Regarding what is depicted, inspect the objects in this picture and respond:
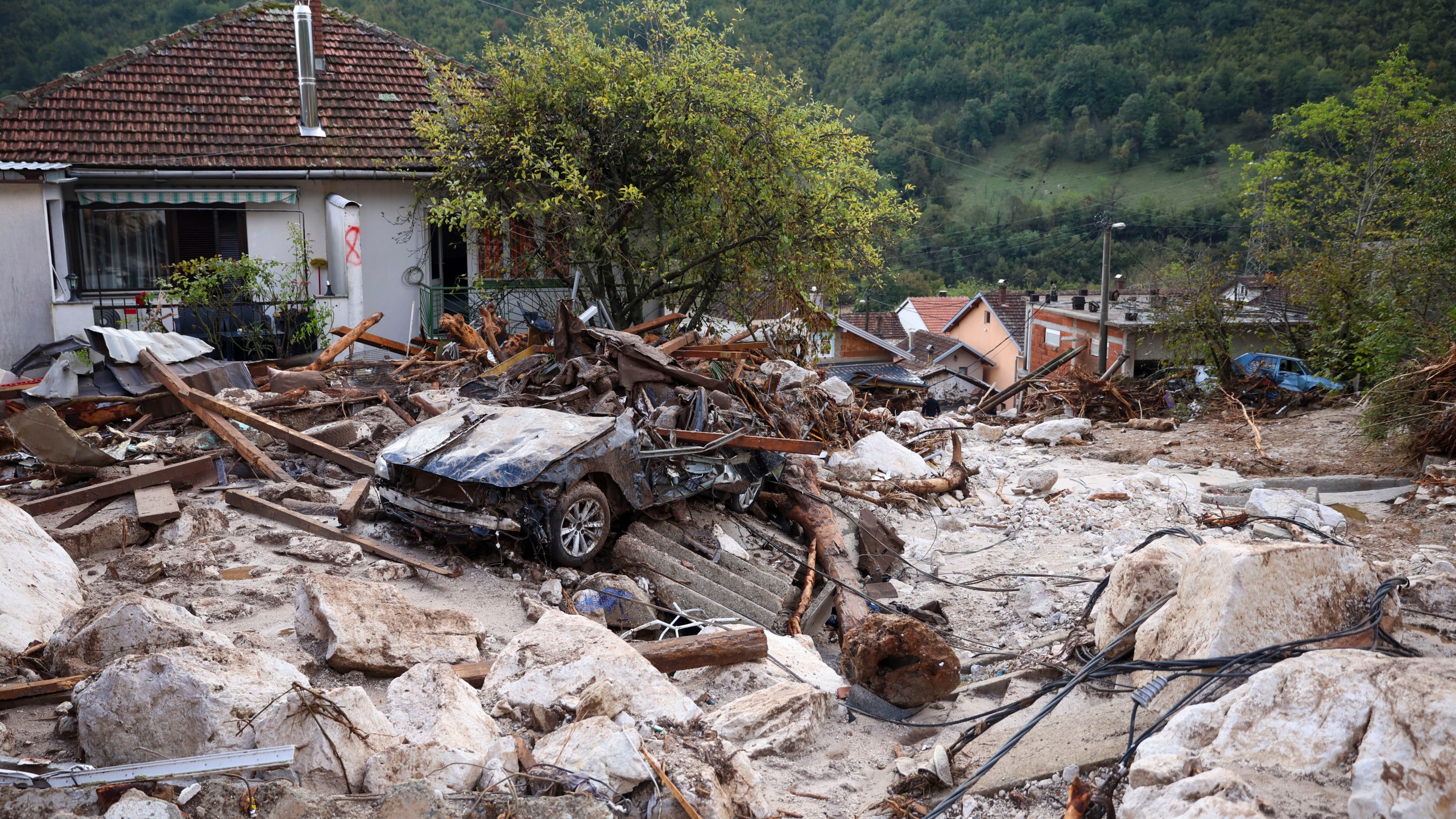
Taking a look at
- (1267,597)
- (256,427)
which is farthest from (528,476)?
(1267,597)

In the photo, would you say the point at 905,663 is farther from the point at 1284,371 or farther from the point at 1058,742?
the point at 1284,371

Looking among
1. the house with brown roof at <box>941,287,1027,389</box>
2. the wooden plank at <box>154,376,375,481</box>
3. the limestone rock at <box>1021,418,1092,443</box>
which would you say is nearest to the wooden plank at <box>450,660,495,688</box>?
the wooden plank at <box>154,376,375,481</box>

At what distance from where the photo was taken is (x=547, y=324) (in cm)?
1283

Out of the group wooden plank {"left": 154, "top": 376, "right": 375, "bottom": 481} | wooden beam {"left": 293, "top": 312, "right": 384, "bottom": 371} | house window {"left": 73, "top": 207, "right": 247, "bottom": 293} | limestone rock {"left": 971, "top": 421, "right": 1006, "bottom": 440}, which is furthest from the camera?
limestone rock {"left": 971, "top": 421, "right": 1006, "bottom": 440}

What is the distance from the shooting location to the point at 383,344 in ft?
54.0

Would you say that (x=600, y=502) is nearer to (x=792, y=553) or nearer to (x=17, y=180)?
(x=792, y=553)

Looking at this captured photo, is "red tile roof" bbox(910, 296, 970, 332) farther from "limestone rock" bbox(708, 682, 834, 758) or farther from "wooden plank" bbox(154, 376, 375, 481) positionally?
"limestone rock" bbox(708, 682, 834, 758)

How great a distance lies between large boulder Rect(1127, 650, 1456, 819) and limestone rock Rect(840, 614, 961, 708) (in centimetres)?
206

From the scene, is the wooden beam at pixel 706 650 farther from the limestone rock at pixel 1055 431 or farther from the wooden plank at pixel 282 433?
the limestone rock at pixel 1055 431

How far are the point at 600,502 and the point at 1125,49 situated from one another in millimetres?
79168

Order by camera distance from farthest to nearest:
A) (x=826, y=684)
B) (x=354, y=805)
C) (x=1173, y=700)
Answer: (x=826, y=684) → (x=1173, y=700) → (x=354, y=805)

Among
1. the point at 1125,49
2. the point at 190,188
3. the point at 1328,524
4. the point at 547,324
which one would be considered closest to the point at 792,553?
the point at 547,324

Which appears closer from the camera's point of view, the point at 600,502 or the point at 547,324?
the point at 600,502

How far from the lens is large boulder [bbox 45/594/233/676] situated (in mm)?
4883
